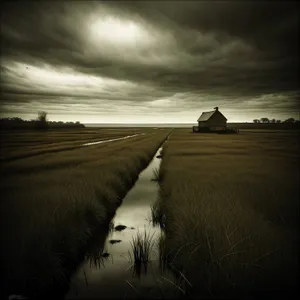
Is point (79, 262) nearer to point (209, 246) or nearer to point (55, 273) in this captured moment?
point (55, 273)

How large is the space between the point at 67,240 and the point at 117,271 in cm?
181

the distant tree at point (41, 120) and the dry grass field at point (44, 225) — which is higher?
the distant tree at point (41, 120)

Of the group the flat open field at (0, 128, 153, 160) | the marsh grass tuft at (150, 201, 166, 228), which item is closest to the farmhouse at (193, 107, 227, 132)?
the flat open field at (0, 128, 153, 160)

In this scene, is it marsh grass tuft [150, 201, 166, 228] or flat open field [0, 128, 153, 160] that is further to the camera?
flat open field [0, 128, 153, 160]

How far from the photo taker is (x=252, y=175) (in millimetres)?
12375

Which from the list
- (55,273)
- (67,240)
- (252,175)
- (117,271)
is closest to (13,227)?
(67,240)

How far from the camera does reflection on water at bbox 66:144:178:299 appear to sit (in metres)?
4.67

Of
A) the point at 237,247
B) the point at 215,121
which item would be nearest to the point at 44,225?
the point at 237,247

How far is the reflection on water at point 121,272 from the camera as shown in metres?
4.67

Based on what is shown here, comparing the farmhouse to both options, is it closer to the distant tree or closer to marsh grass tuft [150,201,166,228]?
the distant tree

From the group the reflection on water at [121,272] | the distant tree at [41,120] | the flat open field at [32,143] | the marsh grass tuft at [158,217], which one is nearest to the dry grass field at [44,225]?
the reflection on water at [121,272]

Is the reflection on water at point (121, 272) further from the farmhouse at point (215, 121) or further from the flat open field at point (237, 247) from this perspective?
the farmhouse at point (215, 121)

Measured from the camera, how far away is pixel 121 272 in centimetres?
535

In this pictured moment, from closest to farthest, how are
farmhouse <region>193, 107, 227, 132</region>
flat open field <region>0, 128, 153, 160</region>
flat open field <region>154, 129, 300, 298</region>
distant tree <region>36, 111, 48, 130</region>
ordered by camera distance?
flat open field <region>154, 129, 300, 298</region>
flat open field <region>0, 128, 153, 160</region>
distant tree <region>36, 111, 48, 130</region>
farmhouse <region>193, 107, 227, 132</region>
